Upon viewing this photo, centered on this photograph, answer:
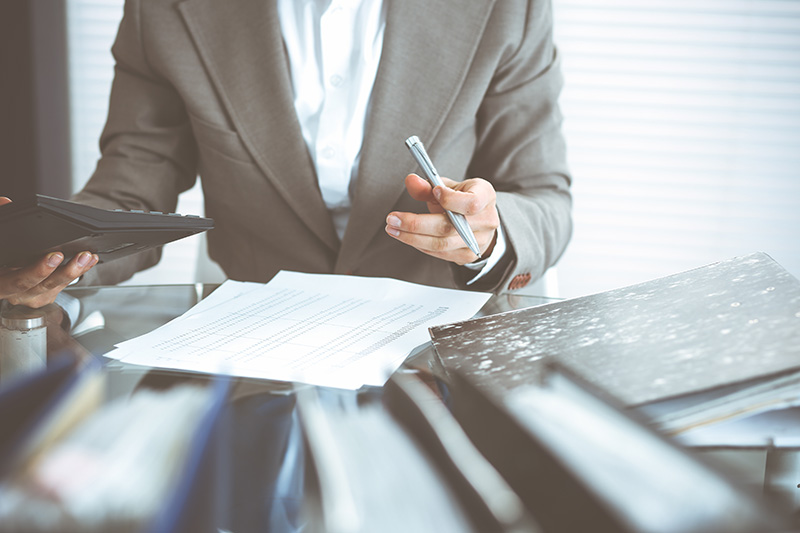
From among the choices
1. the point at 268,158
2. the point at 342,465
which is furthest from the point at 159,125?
the point at 342,465

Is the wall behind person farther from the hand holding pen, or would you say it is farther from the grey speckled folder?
the grey speckled folder

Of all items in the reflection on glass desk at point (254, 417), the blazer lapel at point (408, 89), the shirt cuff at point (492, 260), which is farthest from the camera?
the blazer lapel at point (408, 89)

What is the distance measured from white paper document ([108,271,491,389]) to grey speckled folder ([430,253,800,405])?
0.07 m

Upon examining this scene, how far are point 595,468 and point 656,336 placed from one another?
0.59 feet

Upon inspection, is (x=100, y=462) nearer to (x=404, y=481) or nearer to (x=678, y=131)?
(x=404, y=481)

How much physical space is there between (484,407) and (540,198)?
26.2 inches

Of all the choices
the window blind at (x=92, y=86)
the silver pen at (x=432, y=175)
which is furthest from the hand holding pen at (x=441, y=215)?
the window blind at (x=92, y=86)

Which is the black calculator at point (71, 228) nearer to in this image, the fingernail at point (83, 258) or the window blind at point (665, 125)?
the fingernail at point (83, 258)

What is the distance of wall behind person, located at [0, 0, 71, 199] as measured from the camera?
1628 millimetres

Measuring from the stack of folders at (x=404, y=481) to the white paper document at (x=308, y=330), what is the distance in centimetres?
11

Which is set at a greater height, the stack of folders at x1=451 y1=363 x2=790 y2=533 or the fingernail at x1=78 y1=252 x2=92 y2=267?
the stack of folders at x1=451 y1=363 x2=790 y2=533

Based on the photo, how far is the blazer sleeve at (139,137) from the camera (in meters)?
0.94

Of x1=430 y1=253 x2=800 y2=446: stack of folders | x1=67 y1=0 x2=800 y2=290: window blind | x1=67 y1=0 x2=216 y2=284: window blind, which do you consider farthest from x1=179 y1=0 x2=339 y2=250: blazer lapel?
x1=67 y1=0 x2=800 y2=290: window blind

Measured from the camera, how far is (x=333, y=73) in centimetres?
94
